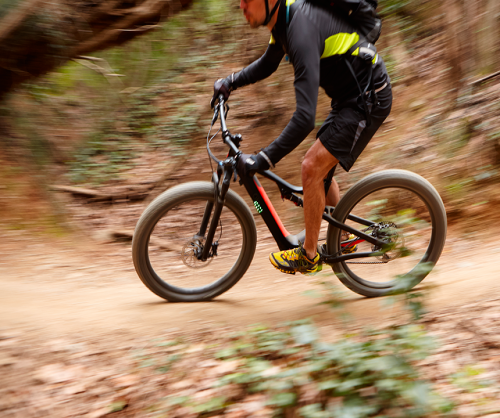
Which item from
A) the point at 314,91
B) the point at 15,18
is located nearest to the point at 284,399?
the point at 314,91

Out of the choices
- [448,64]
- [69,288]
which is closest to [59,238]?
[69,288]

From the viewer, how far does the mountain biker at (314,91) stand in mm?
2771

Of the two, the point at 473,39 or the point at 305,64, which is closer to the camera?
the point at 305,64

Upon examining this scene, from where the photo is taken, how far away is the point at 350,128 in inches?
120

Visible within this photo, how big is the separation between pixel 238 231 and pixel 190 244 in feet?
1.31

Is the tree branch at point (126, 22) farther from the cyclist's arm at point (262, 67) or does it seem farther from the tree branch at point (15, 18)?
the cyclist's arm at point (262, 67)

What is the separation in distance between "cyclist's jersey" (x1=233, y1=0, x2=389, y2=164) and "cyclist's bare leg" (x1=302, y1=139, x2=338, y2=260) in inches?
9.4

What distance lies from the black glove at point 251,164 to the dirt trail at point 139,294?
3.11ft

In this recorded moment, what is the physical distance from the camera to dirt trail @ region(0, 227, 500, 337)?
125 inches

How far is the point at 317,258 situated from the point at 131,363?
61.1 inches

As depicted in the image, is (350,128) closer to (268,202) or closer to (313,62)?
(313,62)

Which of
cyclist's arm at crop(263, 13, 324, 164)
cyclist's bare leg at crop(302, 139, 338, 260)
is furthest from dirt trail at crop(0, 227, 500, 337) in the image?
cyclist's arm at crop(263, 13, 324, 164)

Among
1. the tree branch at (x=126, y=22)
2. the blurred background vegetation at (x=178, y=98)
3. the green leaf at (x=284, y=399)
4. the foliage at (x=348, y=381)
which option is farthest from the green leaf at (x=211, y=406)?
the tree branch at (x=126, y=22)

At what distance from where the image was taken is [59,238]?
5566 mm
